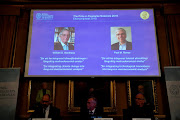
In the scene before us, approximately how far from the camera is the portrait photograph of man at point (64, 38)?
3.80m

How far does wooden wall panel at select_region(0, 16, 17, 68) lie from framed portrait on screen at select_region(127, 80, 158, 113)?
2.68 metres

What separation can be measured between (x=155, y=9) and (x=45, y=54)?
2.78 meters

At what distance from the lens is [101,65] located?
3.67 meters

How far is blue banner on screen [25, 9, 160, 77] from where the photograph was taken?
12.0 feet

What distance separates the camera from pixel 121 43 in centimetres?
382

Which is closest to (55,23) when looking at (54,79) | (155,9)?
(54,79)

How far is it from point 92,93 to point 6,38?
2.30 metres

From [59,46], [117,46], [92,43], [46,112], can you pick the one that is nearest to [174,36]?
[117,46]

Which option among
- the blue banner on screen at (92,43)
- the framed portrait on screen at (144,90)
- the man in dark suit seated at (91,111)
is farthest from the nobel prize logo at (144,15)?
the man in dark suit seated at (91,111)

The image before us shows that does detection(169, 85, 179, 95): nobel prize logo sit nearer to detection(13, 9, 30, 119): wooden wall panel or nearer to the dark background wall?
the dark background wall

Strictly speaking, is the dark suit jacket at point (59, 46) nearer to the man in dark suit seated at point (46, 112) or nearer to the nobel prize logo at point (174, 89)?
the man in dark suit seated at point (46, 112)

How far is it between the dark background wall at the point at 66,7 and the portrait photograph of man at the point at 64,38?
26.3 inches

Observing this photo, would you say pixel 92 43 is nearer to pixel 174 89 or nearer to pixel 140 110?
pixel 140 110

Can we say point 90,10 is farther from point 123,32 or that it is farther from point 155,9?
point 155,9
